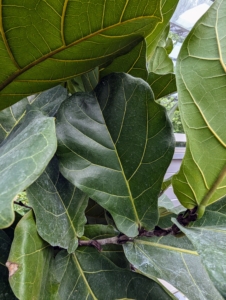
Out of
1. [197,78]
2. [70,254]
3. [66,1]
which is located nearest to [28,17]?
[66,1]

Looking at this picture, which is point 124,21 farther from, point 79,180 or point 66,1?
point 79,180

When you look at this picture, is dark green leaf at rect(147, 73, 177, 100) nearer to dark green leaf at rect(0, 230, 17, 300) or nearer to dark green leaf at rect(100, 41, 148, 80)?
dark green leaf at rect(100, 41, 148, 80)

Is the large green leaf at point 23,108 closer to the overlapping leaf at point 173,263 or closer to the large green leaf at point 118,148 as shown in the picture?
the large green leaf at point 118,148

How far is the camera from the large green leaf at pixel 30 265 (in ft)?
0.88

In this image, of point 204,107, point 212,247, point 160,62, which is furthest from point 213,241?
point 160,62

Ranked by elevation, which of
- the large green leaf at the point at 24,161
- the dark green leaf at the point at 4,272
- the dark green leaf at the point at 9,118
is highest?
the large green leaf at the point at 24,161

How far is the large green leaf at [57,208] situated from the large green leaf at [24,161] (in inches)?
3.1

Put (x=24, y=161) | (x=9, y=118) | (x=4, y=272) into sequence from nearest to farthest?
(x=24, y=161), (x=4, y=272), (x=9, y=118)

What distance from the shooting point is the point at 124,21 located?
0.88 feet

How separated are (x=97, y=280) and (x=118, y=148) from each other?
0.53 ft

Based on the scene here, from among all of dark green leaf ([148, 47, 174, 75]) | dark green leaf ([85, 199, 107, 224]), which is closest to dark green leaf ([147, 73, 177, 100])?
dark green leaf ([148, 47, 174, 75])

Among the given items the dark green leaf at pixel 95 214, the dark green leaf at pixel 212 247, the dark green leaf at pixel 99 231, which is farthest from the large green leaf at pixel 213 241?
the dark green leaf at pixel 95 214

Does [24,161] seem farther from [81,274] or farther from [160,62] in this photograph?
[160,62]

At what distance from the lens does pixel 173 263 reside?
373 millimetres
